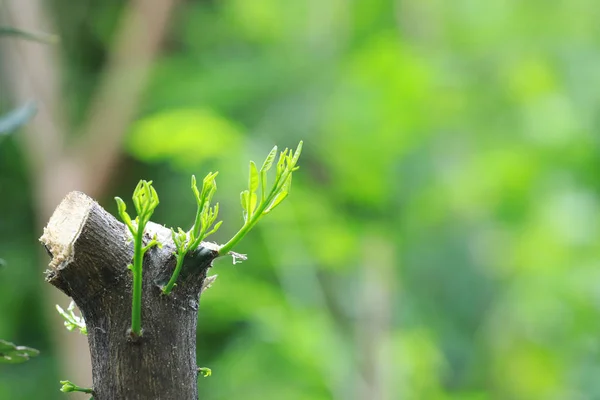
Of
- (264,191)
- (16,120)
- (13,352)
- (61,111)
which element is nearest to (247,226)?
(264,191)

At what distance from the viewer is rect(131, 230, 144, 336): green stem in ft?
1.13

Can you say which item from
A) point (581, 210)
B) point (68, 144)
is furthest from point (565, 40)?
point (68, 144)

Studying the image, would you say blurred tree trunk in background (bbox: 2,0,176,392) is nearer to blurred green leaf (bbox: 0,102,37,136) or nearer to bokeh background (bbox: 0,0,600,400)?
bokeh background (bbox: 0,0,600,400)

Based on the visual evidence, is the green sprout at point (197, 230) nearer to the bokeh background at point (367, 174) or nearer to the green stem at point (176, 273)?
the green stem at point (176, 273)

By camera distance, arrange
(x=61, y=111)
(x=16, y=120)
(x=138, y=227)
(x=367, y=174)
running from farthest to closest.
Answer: (x=61, y=111) → (x=367, y=174) → (x=16, y=120) → (x=138, y=227)

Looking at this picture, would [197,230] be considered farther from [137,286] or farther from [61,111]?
[61,111]

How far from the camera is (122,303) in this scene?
38 cm

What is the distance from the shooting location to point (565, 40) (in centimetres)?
245

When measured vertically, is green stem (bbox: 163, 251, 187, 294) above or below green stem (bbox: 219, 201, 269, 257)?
below

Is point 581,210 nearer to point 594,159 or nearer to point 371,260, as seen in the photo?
point 594,159

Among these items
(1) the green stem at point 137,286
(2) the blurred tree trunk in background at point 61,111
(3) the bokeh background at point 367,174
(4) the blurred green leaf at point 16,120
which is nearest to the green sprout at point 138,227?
(1) the green stem at point 137,286

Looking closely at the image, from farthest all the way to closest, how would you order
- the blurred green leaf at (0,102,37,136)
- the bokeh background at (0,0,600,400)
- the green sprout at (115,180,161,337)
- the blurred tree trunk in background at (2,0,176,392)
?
the blurred tree trunk in background at (2,0,176,392), the bokeh background at (0,0,600,400), the blurred green leaf at (0,102,37,136), the green sprout at (115,180,161,337)

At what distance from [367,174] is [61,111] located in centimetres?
121

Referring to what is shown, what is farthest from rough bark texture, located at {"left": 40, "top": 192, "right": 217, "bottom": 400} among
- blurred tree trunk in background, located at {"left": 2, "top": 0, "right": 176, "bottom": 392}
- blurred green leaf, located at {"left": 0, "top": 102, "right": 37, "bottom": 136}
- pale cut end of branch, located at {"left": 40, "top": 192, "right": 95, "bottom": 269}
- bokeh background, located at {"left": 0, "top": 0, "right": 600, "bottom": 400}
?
blurred tree trunk in background, located at {"left": 2, "top": 0, "right": 176, "bottom": 392}
